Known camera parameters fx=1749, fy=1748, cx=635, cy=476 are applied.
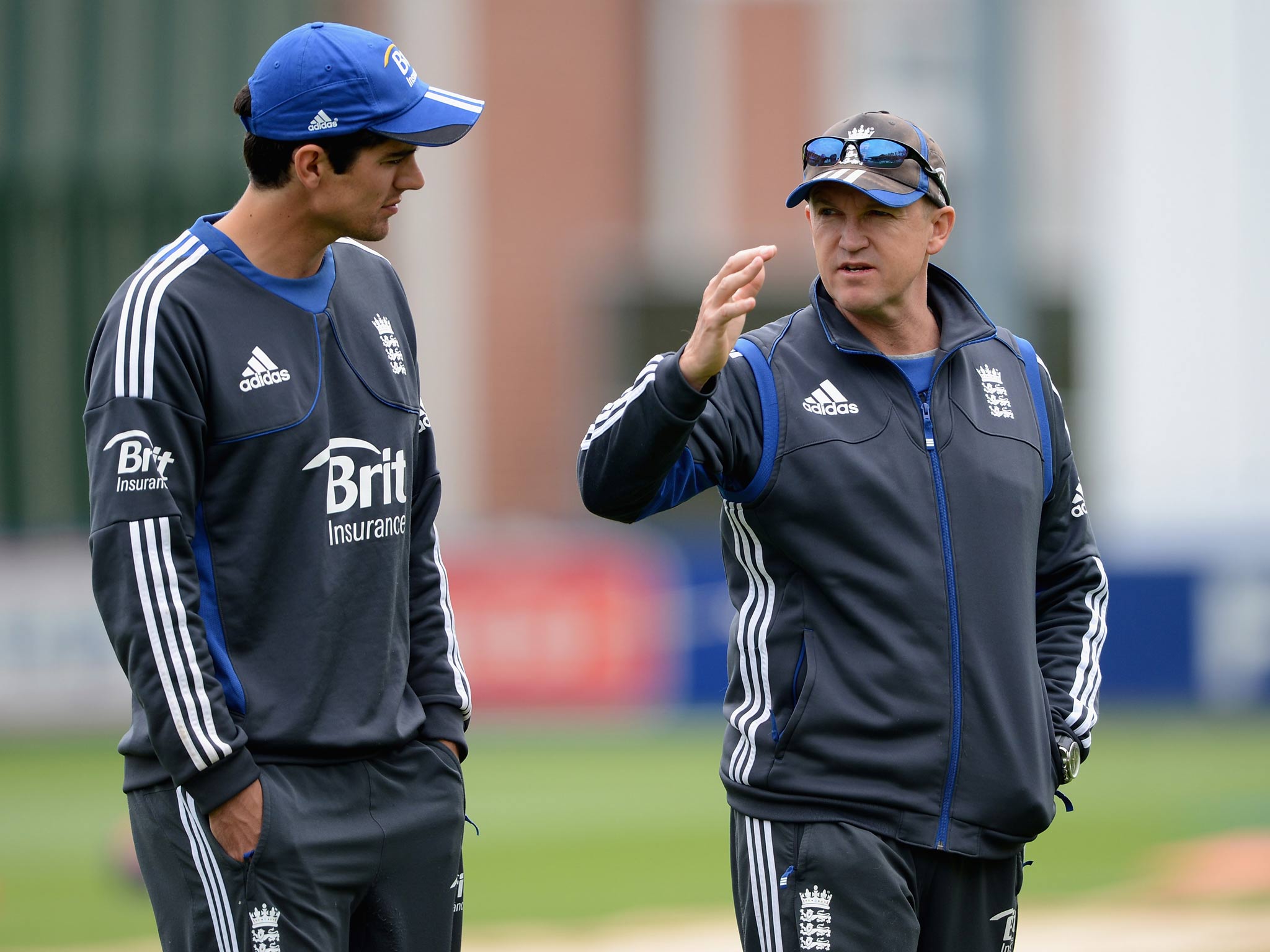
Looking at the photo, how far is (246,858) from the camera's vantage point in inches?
131

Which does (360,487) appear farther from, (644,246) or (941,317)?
(644,246)

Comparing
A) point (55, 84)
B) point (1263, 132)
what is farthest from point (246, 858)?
point (55, 84)

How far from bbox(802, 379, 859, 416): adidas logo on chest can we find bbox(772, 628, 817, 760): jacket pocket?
46 cm

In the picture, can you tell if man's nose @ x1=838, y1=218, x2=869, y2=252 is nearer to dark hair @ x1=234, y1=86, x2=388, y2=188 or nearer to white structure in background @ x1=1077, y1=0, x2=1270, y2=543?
dark hair @ x1=234, y1=86, x2=388, y2=188

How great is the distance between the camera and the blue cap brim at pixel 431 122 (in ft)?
11.4

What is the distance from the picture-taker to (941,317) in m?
3.91

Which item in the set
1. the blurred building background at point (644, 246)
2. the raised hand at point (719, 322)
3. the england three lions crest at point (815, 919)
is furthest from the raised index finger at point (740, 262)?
the blurred building background at point (644, 246)

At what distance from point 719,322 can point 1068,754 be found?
1272mm

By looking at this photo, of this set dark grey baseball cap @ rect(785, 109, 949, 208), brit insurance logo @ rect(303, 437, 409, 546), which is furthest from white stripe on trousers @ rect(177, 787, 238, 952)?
dark grey baseball cap @ rect(785, 109, 949, 208)

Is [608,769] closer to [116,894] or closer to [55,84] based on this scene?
[116,894]

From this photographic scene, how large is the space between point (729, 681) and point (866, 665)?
0.31m

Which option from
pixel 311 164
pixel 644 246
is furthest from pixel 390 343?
pixel 644 246

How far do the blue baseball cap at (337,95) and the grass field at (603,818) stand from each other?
5310 mm

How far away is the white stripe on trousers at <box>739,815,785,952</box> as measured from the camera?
3.60 meters
